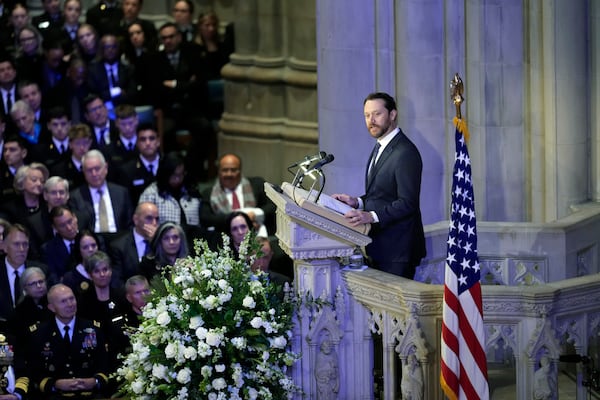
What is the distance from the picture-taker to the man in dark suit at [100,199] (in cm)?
1534

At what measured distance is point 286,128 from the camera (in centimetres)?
1795

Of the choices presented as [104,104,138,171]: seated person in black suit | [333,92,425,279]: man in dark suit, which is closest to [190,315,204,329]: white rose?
[333,92,425,279]: man in dark suit

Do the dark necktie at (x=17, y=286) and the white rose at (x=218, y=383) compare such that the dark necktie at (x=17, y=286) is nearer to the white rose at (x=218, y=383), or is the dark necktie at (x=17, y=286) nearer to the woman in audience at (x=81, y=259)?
the woman in audience at (x=81, y=259)

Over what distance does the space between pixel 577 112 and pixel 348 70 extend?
5.82 ft

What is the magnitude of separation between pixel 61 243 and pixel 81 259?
1.11ft

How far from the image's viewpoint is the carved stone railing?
959 centimetres

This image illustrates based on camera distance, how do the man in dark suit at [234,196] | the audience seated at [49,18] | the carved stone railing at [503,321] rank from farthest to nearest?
the audience seated at [49,18] → the man in dark suit at [234,196] → the carved stone railing at [503,321]

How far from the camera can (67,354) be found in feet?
40.2

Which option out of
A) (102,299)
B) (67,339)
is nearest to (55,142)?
(102,299)

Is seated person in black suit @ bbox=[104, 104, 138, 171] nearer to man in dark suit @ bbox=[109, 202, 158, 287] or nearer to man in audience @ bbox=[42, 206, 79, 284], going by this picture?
man in dark suit @ bbox=[109, 202, 158, 287]

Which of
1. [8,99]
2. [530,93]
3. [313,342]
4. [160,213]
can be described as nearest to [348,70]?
[530,93]

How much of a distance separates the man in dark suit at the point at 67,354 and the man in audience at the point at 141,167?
11.8 ft

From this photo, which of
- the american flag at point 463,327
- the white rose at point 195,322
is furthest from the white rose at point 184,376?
the american flag at point 463,327

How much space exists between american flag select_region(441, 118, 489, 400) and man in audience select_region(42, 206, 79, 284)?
5.04 meters
